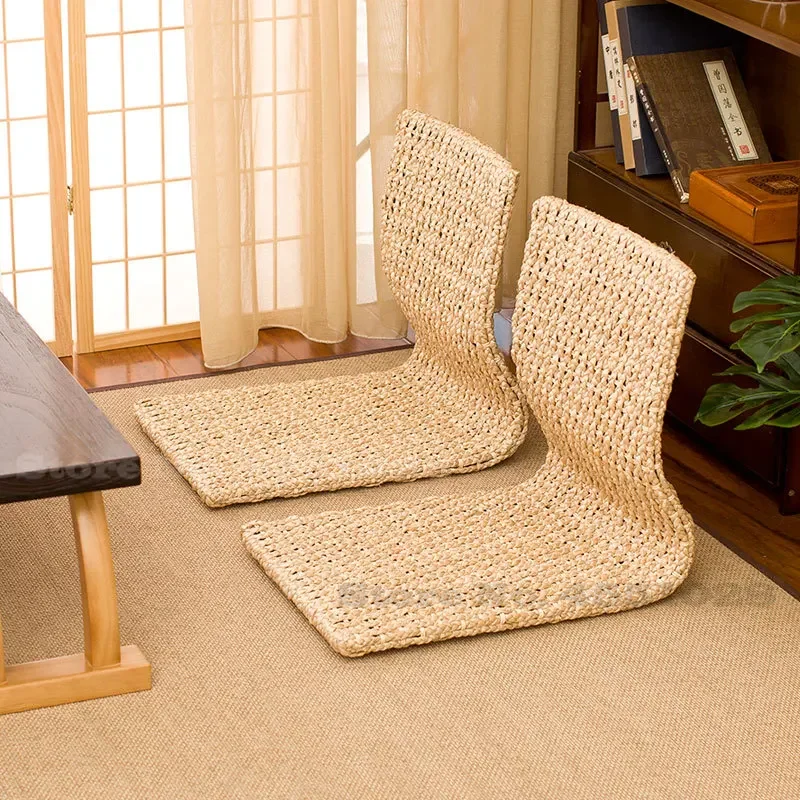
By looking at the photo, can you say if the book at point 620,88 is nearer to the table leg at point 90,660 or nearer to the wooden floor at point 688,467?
the wooden floor at point 688,467

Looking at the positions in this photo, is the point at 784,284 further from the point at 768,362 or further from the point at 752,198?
the point at 752,198

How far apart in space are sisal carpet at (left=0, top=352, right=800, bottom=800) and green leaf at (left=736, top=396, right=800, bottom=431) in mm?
281

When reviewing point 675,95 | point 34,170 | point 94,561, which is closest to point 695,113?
point 675,95

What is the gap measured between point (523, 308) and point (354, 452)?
47 centimetres

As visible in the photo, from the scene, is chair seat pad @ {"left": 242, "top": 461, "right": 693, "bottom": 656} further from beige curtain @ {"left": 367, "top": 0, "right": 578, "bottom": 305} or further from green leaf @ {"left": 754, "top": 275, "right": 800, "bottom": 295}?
beige curtain @ {"left": 367, "top": 0, "right": 578, "bottom": 305}

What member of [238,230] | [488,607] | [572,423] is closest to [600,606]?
[488,607]

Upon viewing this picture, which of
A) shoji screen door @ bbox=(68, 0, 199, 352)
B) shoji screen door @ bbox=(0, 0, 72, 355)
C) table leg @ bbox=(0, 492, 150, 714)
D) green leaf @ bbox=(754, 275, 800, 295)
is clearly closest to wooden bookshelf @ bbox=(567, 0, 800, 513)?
green leaf @ bbox=(754, 275, 800, 295)

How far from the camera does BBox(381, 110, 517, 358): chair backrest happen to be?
2.78 m

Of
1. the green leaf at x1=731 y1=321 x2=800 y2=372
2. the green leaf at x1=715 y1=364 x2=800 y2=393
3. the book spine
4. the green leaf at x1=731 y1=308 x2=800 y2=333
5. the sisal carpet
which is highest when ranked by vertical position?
the book spine

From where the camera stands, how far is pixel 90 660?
2160 millimetres

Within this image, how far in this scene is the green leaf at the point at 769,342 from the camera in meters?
2.27

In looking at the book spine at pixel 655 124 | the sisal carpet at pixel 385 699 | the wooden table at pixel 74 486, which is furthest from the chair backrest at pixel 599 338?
the wooden table at pixel 74 486

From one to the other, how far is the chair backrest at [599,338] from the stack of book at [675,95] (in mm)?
605

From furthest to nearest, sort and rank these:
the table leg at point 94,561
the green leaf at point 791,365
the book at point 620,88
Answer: the book at point 620,88, the green leaf at point 791,365, the table leg at point 94,561
